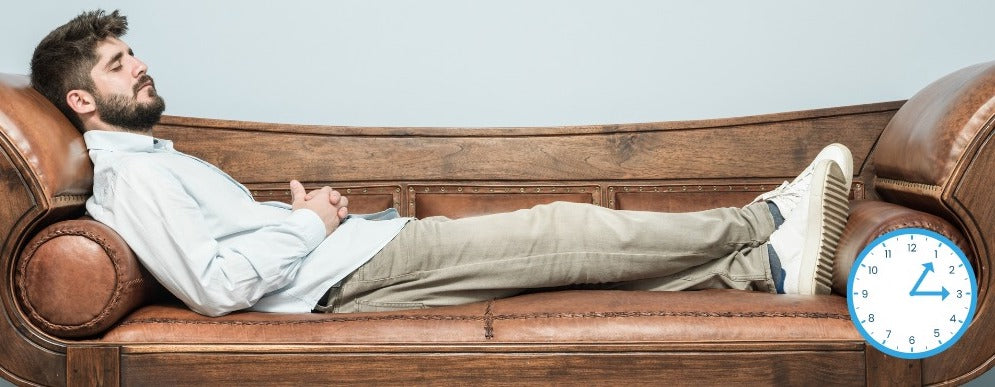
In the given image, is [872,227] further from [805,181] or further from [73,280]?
[73,280]

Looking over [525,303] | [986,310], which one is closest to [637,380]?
[525,303]

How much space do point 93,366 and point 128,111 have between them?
578 mm

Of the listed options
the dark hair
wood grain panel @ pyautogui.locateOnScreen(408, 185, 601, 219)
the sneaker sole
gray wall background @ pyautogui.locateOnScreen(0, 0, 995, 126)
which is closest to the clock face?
the sneaker sole

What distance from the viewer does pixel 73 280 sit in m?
1.40

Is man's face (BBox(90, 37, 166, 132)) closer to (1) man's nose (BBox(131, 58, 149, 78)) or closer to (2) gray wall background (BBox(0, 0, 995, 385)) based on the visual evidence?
(1) man's nose (BBox(131, 58, 149, 78))

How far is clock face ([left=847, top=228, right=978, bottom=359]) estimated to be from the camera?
3.24 ft

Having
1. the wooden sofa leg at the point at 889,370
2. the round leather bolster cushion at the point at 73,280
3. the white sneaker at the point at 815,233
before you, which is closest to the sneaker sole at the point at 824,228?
the white sneaker at the point at 815,233

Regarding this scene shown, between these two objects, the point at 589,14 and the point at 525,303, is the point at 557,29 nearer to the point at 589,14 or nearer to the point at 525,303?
the point at 589,14

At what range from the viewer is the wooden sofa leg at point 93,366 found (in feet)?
4.61

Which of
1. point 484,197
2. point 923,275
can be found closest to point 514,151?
point 484,197

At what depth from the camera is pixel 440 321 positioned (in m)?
1.45

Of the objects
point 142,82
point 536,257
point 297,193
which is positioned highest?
point 142,82

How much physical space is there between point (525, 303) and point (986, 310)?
2.59ft

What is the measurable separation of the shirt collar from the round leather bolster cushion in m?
0.27
